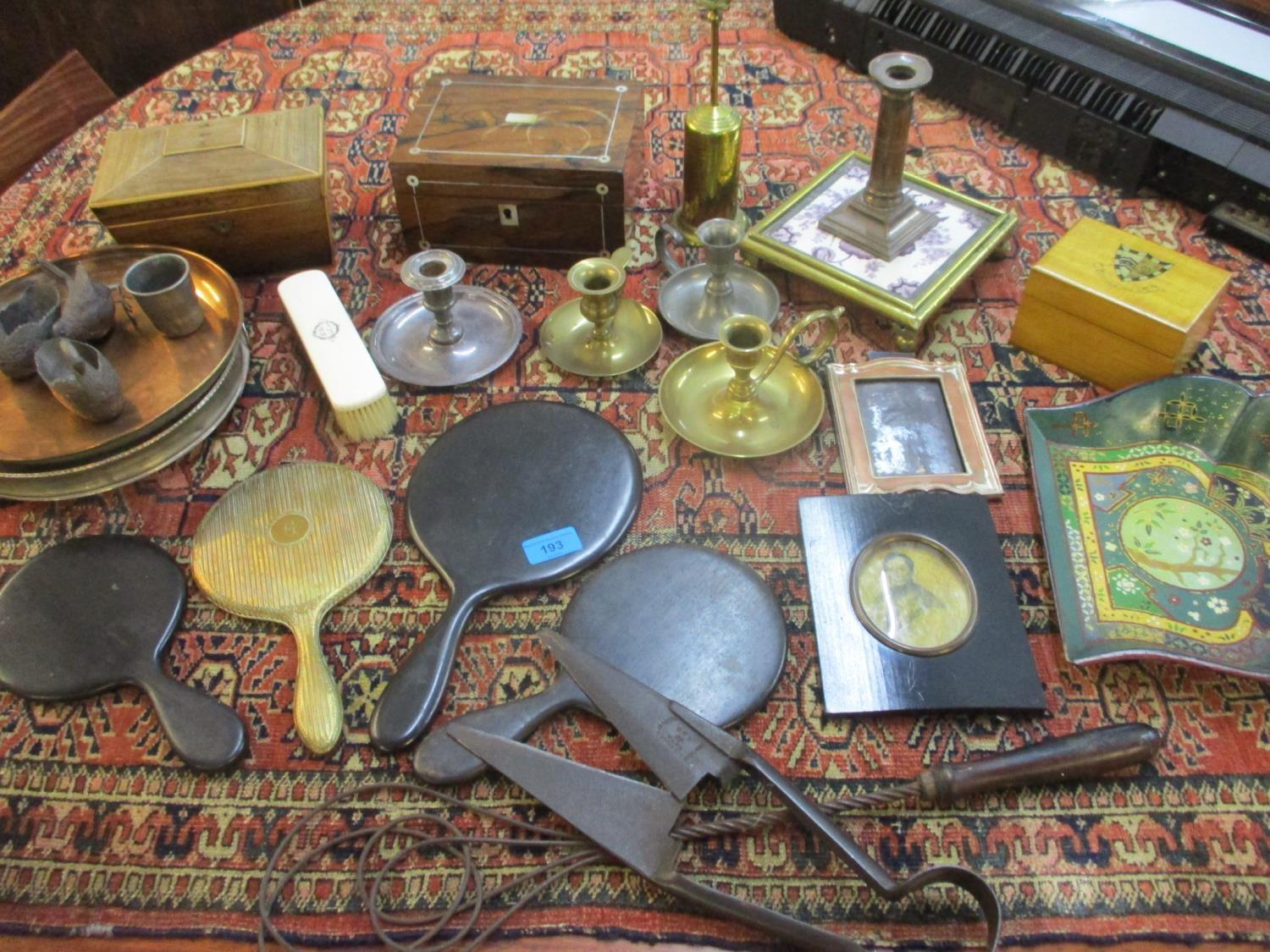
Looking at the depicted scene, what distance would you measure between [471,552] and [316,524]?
205 mm

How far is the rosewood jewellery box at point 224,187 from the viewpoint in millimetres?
1348

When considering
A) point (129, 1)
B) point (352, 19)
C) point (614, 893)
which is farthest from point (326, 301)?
point (129, 1)

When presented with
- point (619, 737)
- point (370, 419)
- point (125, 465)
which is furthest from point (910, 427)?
point (125, 465)

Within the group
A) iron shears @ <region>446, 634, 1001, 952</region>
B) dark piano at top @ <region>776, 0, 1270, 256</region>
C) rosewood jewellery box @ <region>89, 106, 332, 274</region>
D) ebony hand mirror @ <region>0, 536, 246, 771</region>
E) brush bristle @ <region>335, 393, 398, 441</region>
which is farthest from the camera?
dark piano at top @ <region>776, 0, 1270, 256</region>

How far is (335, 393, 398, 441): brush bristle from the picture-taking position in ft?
4.05

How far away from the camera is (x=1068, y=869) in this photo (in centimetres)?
92

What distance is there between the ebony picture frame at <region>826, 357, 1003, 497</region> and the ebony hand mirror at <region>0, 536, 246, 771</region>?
0.83 meters

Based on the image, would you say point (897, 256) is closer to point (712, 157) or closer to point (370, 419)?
point (712, 157)

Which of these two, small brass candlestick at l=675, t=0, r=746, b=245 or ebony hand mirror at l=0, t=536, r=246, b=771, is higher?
small brass candlestick at l=675, t=0, r=746, b=245

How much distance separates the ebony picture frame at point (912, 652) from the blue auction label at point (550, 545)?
11.5 inches

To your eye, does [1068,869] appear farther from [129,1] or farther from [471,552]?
[129,1]

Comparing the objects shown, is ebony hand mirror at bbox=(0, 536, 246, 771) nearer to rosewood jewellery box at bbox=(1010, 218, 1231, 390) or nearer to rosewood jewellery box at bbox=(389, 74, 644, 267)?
rosewood jewellery box at bbox=(389, 74, 644, 267)

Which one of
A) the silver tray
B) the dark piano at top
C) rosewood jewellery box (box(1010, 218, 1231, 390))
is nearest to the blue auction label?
the silver tray

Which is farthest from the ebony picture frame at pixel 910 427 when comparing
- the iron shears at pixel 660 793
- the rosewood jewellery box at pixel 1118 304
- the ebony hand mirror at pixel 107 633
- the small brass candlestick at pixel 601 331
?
the ebony hand mirror at pixel 107 633
